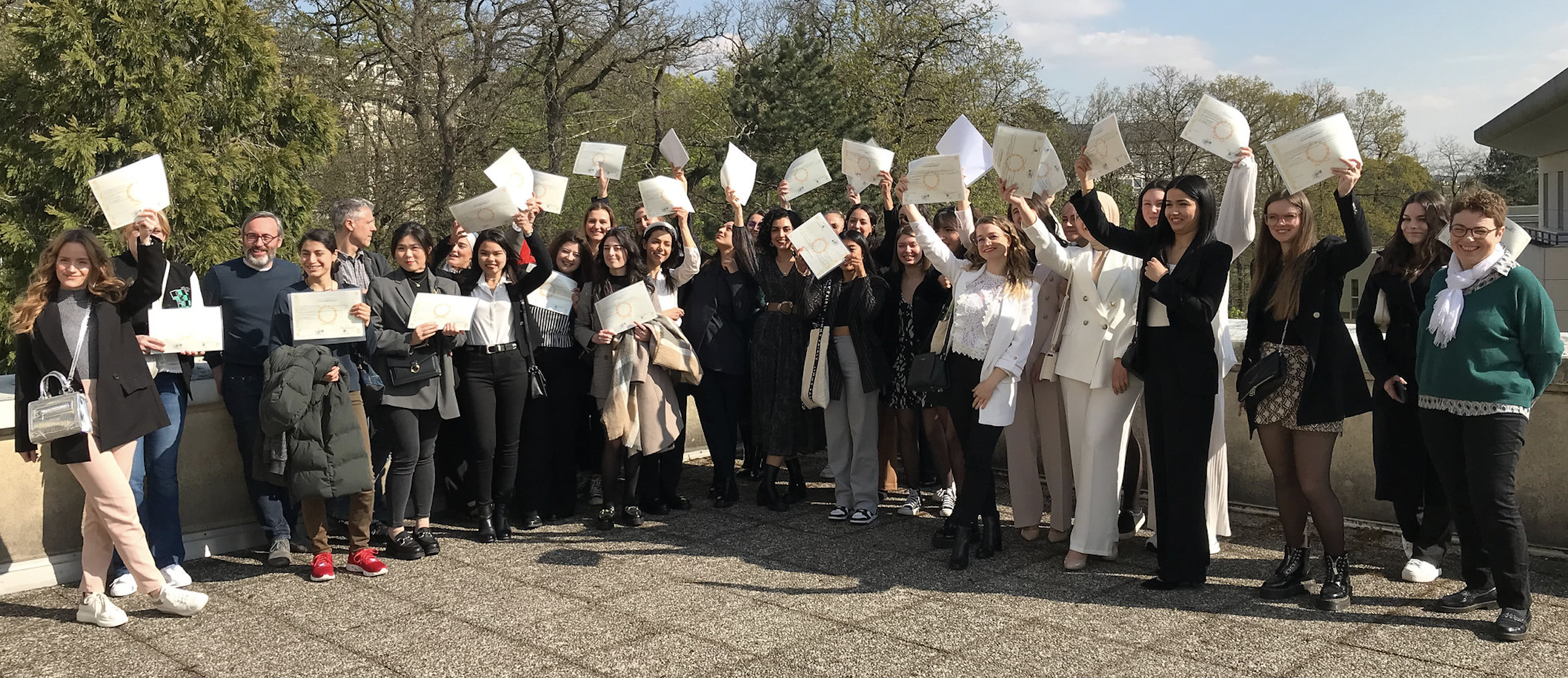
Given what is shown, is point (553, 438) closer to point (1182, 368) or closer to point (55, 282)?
point (55, 282)

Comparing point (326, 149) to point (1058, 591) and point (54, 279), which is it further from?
point (1058, 591)

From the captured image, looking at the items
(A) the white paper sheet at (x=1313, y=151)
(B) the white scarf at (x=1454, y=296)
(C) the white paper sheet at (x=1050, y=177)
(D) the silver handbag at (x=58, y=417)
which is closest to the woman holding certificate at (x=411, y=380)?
(D) the silver handbag at (x=58, y=417)

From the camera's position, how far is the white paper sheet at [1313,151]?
4.39m

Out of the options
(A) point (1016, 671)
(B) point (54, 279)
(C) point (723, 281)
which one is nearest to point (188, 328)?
(B) point (54, 279)

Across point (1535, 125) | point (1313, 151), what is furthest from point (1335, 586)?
point (1535, 125)

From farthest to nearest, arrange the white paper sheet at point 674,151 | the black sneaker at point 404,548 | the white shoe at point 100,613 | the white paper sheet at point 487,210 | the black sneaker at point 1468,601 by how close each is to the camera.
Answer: the white paper sheet at point 674,151, the white paper sheet at point 487,210, the black sneaker at point 404,548, the white shoe at point 100,613, the black sneaker at point 1468,601

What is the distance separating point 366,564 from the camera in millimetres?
5402

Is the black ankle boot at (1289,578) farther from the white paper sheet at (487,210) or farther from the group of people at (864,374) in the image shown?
the white paper sheet at (487,210)

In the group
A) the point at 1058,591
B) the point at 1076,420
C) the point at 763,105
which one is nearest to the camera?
the point at 1058,591

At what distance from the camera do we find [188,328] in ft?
16.9

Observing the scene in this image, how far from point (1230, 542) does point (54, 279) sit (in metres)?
5.73

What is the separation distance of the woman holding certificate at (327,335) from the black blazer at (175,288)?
0.40 metres

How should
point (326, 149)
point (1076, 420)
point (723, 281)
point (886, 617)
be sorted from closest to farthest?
point (886, 617), point (1076, 420), point (723, 281), point (326, 149)

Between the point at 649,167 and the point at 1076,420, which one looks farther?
the point at 649,167
